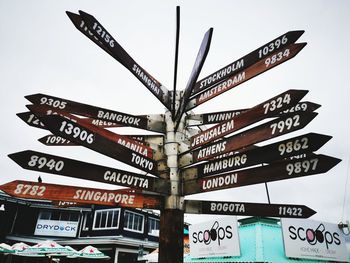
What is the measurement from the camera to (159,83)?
3900 mm

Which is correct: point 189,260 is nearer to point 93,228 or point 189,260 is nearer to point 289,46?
point 289,46

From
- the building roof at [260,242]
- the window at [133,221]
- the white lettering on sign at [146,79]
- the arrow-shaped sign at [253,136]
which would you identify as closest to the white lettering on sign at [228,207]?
the arrow-shaped sign at [253,136]

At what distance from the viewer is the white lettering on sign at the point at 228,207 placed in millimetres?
3072

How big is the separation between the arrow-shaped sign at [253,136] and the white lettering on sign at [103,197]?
0.89 m

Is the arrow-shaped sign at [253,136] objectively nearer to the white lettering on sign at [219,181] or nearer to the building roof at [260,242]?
the white lettering on sign at [219,181]

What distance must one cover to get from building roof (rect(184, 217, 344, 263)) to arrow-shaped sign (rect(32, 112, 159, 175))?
6678mm

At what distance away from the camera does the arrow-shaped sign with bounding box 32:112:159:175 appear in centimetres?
248

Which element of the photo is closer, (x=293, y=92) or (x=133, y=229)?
(x=293, y=92)

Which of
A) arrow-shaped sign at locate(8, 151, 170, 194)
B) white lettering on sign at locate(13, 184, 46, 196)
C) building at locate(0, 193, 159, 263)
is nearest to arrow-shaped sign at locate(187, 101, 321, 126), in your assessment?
arrow-shaped sign at locate(8, 151, 170, 194)

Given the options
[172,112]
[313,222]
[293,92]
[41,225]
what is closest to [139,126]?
[172,112]

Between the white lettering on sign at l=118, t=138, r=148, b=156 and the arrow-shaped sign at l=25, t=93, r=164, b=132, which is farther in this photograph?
the arrow-shaped sign at l=25, t=93, r=164, b=132

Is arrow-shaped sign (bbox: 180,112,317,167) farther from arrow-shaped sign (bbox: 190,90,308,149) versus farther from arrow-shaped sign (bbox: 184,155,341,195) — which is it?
arrow-shaped sign (bbox: 184,155,341,195)

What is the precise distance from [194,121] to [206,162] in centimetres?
92

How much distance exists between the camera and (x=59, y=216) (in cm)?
2598
